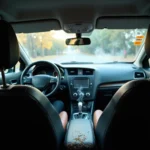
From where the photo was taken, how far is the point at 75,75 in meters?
3.89

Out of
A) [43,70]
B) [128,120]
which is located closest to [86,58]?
[43,70]

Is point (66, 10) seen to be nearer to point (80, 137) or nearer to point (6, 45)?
point (6, 45)

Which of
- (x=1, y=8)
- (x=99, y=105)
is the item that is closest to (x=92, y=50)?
(x=99, y=105)

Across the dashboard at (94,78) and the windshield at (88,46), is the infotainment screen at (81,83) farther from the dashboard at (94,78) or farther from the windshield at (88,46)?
the windshield at (88,46)

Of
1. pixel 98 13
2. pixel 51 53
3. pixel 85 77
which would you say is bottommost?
pixel 85 77

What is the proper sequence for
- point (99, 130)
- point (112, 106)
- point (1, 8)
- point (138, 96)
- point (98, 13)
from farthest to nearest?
1. point (98, 13)
2. point (1, 8)
3. point (99, 130)
4. point (112, 106)
5. point (138, 96)

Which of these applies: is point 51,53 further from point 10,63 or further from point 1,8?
point 10,63

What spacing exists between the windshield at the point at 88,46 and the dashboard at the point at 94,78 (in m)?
0.23

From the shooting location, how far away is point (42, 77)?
11.1ft

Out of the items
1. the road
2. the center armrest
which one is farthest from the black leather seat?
the road

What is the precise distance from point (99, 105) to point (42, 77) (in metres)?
1.28

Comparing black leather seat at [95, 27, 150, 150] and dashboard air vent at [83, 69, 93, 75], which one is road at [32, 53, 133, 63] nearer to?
dashboard air vent at [83, 69, 93, 75]

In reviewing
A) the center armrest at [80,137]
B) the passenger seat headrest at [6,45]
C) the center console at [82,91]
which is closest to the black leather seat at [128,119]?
the center armrest at [80,137]

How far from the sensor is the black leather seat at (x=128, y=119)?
1590 mm
